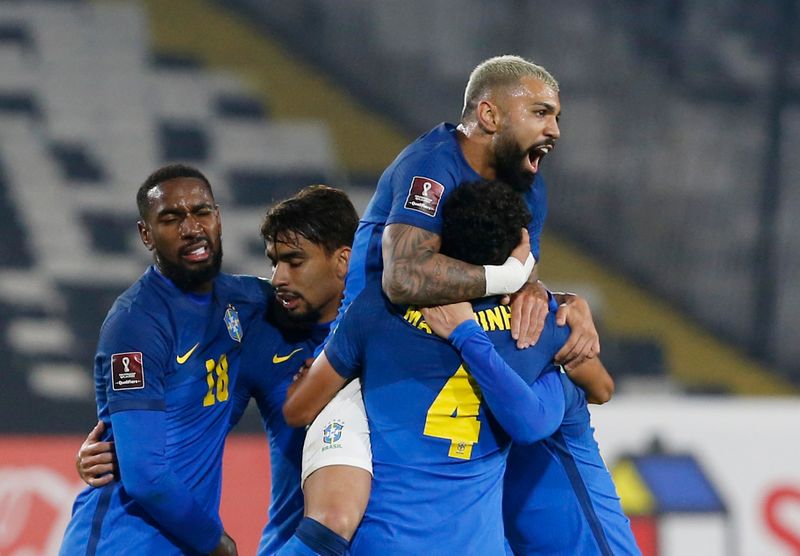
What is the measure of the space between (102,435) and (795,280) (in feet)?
17.7

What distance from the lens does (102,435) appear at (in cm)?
310

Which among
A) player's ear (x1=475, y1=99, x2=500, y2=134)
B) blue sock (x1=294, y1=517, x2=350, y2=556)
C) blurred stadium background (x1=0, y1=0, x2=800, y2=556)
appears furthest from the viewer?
blurred stadium background (x1=0, y1=0, x2=800, y2=556)

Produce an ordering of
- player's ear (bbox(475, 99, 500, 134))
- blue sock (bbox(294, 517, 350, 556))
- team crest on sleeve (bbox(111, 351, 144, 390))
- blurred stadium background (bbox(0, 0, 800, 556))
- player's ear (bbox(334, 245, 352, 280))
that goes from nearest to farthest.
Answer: blue sock (bbox(294, 517, 350, 556)), team crest on sleeve (bbox(111, 351, 144, 390)), player's ear (bbox(475, 99, 500, 134)), player's ear (bbox(334, 245, 352, 280)), blurred stadium background (bbox(0, 0, 800, 556))

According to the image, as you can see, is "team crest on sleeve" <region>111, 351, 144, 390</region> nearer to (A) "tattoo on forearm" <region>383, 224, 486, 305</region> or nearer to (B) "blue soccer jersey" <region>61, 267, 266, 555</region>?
(B) "blue soccer jersey" <region>61, 267, 266, 555</region>

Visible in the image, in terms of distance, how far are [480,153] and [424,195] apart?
288 mm

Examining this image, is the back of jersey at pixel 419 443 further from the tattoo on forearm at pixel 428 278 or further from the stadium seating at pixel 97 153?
the stadium seating at pixel 97 153

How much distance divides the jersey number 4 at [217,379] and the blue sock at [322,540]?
49 cm

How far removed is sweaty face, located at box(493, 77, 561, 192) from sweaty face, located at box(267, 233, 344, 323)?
54cm

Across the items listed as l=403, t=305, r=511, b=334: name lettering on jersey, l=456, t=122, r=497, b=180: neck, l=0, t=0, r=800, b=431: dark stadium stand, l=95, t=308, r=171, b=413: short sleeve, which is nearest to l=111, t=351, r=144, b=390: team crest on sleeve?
l=95, t=308, r=171, b=413: short sleeve

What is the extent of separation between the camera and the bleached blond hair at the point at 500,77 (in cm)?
316

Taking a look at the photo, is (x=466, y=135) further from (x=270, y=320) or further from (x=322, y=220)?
(x=270, y=320)

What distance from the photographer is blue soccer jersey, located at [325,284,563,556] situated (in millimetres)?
2812

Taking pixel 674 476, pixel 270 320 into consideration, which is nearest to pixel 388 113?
pixel 674 476

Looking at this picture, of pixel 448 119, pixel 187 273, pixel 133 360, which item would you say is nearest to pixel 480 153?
pixel 187 273
